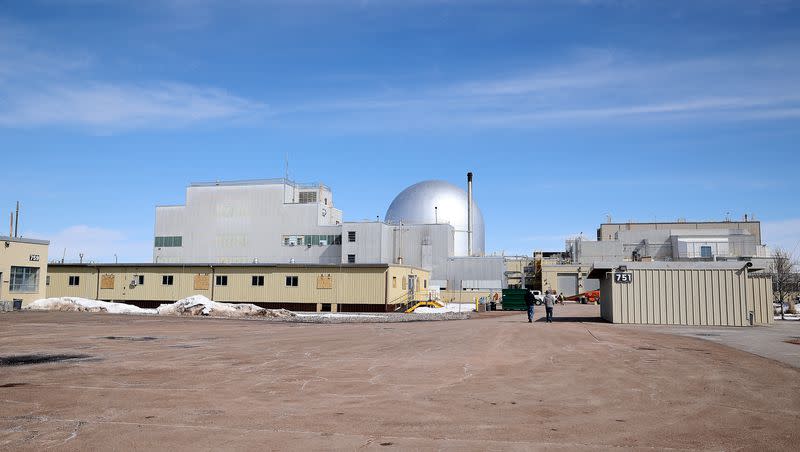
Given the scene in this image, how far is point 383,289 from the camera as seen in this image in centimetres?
4594

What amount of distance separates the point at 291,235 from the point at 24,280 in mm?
29828

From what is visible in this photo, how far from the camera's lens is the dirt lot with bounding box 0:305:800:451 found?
7.21 m

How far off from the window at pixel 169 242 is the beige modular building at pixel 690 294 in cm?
5604

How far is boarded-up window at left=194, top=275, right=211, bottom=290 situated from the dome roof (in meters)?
35.9

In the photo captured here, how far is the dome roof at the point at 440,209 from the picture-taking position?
263 ft

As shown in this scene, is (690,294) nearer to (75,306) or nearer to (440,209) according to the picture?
(75,306)

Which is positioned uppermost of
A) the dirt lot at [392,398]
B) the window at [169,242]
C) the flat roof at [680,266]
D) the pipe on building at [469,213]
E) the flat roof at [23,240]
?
the pipe on building at [469,213]

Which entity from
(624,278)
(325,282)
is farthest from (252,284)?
(624,278)

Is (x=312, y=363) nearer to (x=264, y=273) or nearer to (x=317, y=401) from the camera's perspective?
(x=317, y=401)

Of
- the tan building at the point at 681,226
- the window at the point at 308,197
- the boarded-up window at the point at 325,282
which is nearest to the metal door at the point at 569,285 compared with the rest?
the tan building at the point at 681,226

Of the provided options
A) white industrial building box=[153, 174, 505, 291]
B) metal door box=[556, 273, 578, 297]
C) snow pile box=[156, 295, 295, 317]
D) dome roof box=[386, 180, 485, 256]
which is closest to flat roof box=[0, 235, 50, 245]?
snow pile box=[156, 295, 295, 317]

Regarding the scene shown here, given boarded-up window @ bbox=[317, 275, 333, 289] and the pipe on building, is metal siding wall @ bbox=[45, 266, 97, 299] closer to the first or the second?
boarded-up window @ bbox=[317, 275, 333, 289]

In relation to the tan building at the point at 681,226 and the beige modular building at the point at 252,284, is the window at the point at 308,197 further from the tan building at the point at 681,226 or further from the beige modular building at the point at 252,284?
the tan building at the point at 681,226

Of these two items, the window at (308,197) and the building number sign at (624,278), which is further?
the window at (308,197)
